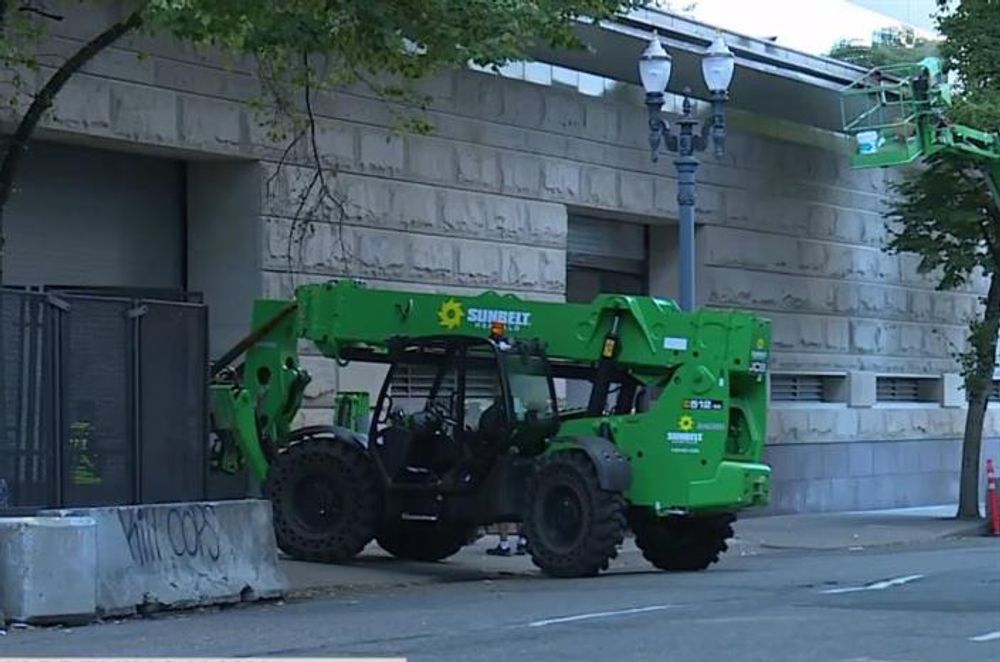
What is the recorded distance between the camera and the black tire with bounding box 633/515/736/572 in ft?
64.8

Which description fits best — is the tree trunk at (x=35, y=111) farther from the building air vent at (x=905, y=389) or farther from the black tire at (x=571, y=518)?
the building air vent at (x=905, y=389)

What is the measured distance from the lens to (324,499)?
1975 cm

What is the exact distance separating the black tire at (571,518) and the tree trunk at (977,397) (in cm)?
1362

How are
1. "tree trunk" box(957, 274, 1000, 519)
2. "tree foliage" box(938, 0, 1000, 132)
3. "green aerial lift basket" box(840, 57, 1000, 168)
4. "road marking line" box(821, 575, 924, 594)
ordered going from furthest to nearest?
1. "tree trunk" box(957, 274, 1000, 519)
2. "tree foliage" box(938, 0, 1000, 132)
3. "green aerial lift basket" box(840, 57, 1000, 168)
4. "road marking line" box(821, 575, 924, 594)

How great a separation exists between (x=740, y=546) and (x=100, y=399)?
40.4ft

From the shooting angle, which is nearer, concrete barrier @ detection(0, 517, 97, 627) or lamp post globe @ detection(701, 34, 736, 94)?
concrete barrier @ detection(0, 517, 97, 627)

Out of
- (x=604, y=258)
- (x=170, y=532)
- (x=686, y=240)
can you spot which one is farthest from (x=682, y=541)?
(x=604, y=258)

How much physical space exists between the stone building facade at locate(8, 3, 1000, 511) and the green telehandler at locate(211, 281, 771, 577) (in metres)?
2.97

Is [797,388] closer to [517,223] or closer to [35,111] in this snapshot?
[517,223]

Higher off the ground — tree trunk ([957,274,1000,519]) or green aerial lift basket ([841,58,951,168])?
green aerial lift basket ([841,58,951,168])

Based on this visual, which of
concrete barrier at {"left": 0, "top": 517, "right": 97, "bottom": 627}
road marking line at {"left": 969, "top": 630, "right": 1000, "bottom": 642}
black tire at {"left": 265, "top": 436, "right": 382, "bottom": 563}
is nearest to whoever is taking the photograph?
road marking line at {"left": 969, "top": 630, "right": 1000, "bottom": 642}

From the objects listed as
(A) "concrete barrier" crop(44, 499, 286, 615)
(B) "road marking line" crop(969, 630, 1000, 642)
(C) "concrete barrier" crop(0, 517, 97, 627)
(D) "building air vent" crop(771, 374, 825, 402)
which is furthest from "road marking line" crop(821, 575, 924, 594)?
(D) "building air vent" crop(771, 374, 825, 402)

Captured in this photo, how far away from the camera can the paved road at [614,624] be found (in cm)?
1198

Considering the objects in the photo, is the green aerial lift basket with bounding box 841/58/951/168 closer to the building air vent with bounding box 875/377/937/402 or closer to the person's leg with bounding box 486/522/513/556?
the building air vent with bounding box 875/377/937/402
